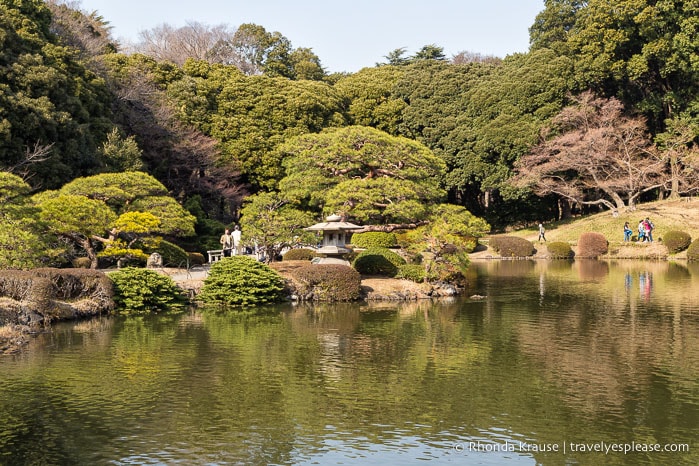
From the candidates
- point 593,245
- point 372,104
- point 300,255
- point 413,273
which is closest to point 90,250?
point 300,255

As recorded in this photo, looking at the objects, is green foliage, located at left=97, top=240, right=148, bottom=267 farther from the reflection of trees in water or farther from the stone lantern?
the reflection of trees in water

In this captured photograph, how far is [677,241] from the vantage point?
39188 mm

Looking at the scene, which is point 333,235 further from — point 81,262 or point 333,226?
point 81,262

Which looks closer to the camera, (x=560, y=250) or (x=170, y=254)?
(x=170, y=254)

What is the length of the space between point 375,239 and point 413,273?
12.5 m

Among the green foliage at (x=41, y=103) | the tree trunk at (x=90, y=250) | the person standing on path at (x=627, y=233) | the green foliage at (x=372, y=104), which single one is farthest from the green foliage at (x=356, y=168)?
the green foliage at (x=372, y=104)

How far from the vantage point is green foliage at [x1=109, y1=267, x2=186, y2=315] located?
21.3 m

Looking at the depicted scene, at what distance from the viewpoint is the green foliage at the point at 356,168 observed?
29.2 metres

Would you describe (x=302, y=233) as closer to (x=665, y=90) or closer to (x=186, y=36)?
(x=665, y=90)

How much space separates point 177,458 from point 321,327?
9.26 metres

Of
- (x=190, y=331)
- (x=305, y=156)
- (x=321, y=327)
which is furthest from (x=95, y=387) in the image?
(x=305, y=156)

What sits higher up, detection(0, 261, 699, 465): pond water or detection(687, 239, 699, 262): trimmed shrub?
detection(687, 239, 699, 262): trimmed shrub

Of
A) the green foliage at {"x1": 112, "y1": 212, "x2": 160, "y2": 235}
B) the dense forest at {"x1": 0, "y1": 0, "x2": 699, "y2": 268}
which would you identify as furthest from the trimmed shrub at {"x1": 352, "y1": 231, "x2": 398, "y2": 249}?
the green foliage at {"x1": 112, "y1": 212, "x2": 160, "y2": 235}

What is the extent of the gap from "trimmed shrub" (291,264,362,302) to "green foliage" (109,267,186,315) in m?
3.93
